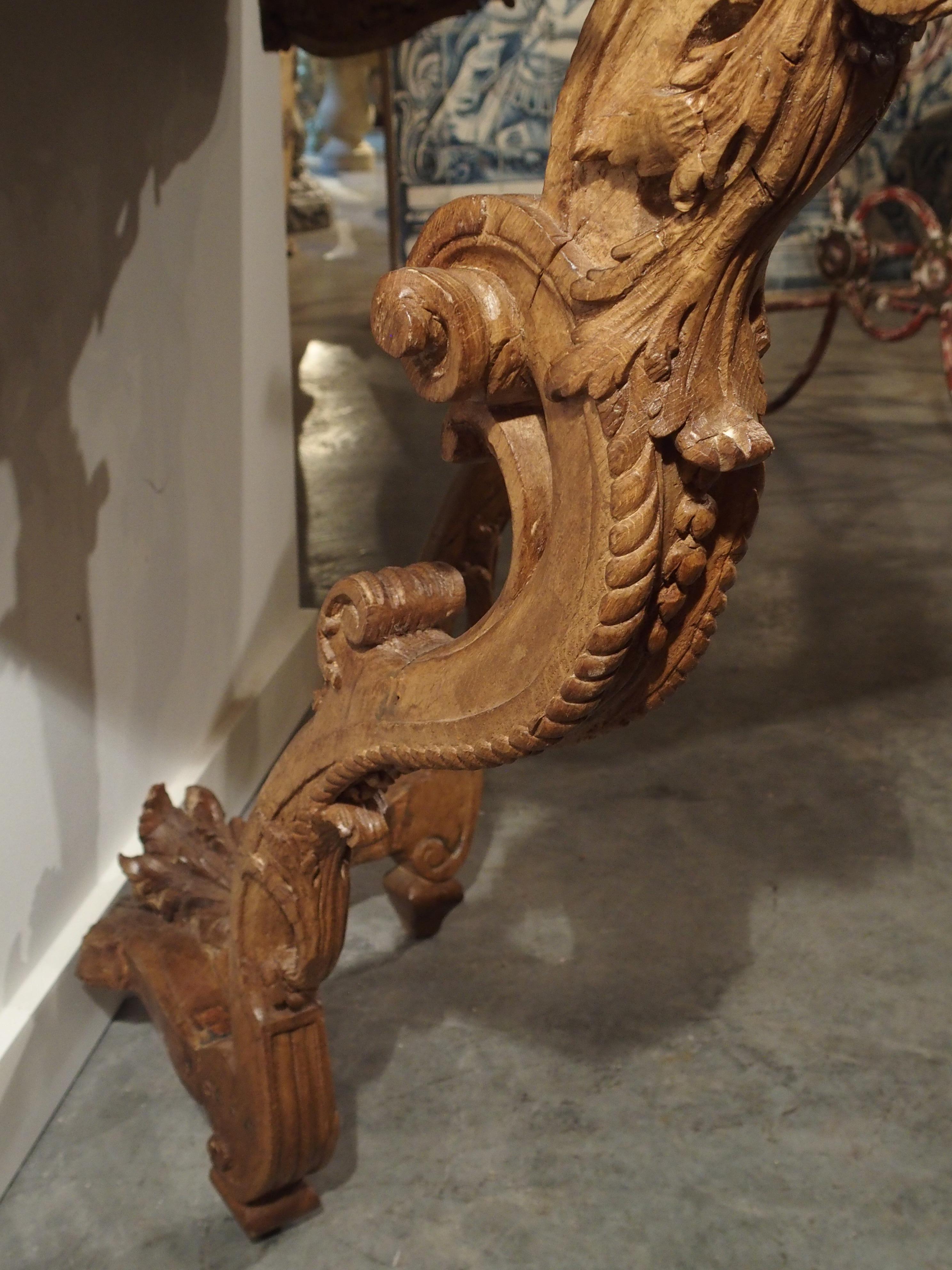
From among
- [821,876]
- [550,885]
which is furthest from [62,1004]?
[821,876]

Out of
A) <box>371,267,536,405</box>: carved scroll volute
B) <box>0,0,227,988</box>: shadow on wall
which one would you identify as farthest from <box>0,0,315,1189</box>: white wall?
<box>371,267,536,405</box>: carved scroll volute

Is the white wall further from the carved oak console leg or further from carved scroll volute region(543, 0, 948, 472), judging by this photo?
carved scroll volute region(543, 0, 948, 472)

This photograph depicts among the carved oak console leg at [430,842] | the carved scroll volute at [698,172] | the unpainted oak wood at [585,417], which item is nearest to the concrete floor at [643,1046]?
the carved oak console leg at [430,842]

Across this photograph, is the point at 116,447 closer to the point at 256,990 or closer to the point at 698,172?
the point at 256,990

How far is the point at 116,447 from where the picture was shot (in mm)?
1119

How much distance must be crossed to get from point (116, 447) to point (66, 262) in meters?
0.18

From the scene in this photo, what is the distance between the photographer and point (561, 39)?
4023 mm

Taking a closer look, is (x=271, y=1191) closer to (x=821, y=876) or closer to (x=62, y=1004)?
(x=62, y=1004)

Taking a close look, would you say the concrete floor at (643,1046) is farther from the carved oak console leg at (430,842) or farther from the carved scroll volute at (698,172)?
the carved scroll volute at (698,172)

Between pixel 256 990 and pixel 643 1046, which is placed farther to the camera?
pixel 643 1046

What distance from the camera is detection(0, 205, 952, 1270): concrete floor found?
0.89 metres

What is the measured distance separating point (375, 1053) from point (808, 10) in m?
0.84

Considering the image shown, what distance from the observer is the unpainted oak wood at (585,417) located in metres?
0.52

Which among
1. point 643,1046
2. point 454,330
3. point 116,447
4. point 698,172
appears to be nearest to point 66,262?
point 116,447
